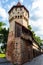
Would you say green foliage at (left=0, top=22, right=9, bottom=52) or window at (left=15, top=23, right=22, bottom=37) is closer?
window at (left=15, top=23, right=22, bottom=37)

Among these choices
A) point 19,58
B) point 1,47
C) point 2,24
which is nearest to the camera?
point 19,58

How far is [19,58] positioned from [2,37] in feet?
83.6

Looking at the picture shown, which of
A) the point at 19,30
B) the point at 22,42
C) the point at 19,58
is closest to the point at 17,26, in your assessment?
the point at 19,30

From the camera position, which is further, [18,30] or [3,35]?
[3,35]

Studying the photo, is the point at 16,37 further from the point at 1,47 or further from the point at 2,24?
the point at 2,24

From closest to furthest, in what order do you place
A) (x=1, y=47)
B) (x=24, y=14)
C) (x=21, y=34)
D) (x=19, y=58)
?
(x=19, y=58) < (x=21, y=34) < (x=24, y=14) < (x=1, y=47)

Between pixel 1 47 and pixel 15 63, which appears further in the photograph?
pixel 1 47

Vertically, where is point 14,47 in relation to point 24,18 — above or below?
below

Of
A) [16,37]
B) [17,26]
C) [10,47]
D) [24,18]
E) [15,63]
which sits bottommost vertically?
[15,63]

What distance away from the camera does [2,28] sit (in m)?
47.0

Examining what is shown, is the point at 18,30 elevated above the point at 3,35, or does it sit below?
below

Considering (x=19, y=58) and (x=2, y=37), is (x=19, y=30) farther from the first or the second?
(x=2, y=37)

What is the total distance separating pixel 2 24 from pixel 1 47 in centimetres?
783

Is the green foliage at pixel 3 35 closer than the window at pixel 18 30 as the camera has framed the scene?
No
